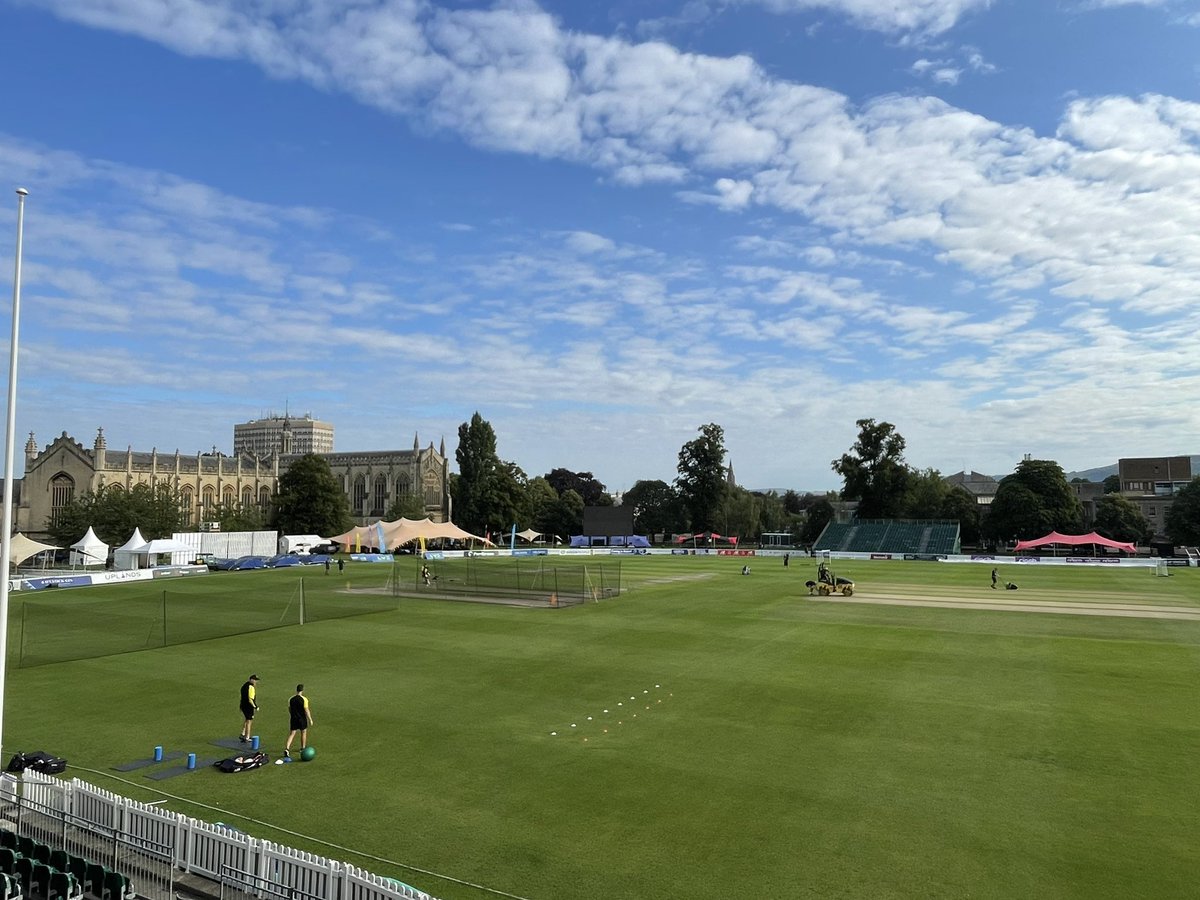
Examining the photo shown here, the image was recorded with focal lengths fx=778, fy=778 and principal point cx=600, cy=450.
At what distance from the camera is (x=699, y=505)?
392 ft

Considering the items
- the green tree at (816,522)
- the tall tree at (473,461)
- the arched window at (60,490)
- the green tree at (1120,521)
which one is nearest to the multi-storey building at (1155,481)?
the green tree at (1120,521)

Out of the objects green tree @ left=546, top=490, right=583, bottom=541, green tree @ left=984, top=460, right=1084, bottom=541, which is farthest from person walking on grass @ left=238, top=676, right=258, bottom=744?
green tree @ left=546, top=490, right=583, bottom=541

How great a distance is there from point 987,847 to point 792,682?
36.2 ft

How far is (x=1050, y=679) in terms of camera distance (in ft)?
77.4

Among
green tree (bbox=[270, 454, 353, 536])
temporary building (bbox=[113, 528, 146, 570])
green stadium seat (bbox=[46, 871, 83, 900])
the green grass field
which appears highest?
green tree (bbox=[270, 454, 353, 536])

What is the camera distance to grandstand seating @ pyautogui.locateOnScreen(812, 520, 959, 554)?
96125mm

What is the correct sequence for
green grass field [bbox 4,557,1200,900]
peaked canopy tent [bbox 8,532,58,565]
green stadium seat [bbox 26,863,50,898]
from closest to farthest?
green stadium seat [bbox 26,863,50,898] < green grass field [bbox 4,557,1200,900] < peaked canopy tent [bbox 8,532,58,565]

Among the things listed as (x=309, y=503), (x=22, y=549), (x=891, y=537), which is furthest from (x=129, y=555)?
(x=891, y=537)

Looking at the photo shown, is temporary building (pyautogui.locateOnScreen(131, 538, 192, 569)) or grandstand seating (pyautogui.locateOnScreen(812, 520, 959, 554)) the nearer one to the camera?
temporary building (pyautogui.locateOnScreen(131, 538, 192, 569))

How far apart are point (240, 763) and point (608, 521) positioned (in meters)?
104

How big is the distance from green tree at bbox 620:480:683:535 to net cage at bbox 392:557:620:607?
73.8 m

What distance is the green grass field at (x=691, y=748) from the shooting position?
11.7m

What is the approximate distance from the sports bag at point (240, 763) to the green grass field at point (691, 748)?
37 cm

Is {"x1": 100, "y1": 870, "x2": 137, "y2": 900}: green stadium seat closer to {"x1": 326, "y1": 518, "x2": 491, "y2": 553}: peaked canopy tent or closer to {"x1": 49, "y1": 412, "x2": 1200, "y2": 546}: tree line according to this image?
{"x1": 326, "y1": 518, "x2": 491, "y2": 553}: peaked canopy tent
